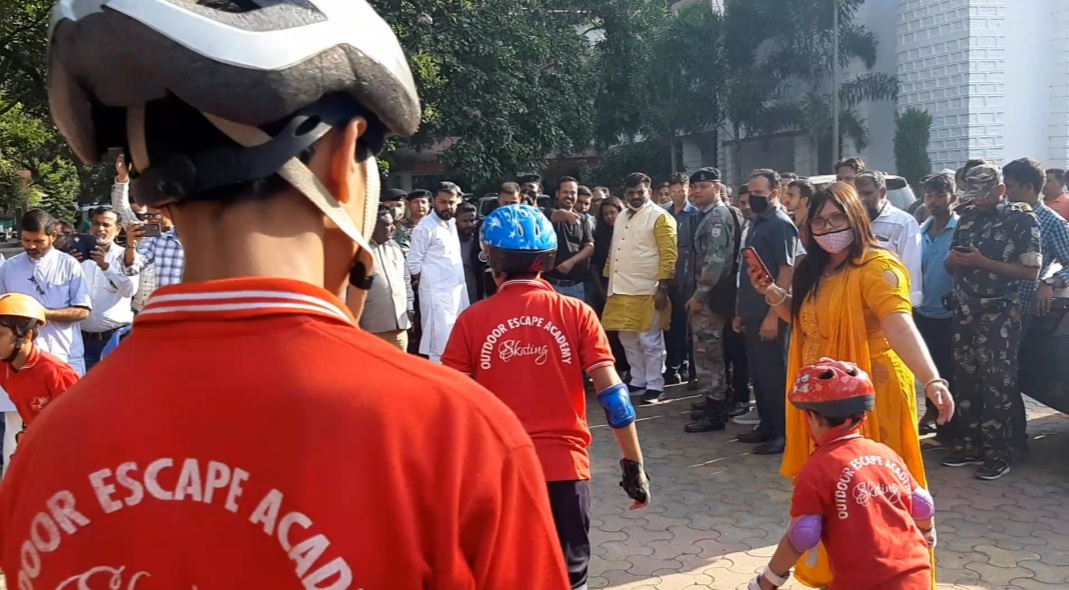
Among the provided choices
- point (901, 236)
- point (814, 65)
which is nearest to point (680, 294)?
point (901, 236)

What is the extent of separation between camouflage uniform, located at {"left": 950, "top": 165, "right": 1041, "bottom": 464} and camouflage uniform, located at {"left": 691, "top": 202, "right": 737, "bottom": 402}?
5.96 ft

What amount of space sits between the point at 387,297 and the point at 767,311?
111 inches

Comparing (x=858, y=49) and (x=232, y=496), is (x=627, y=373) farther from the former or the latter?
(x=858, y=49)

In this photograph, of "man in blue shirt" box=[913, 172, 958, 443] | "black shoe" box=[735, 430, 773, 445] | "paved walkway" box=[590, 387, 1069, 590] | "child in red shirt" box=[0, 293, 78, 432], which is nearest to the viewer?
"paved walkway" box=[590, 387, 1069, 590]

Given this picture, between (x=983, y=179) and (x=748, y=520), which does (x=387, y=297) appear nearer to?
(x=748, y=520)

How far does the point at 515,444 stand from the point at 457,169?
1917 centimetres

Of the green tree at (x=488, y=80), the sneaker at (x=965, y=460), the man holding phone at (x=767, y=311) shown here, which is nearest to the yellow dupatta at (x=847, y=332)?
the man holding phone at (x=767, y=311)

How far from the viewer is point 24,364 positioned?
4.94m

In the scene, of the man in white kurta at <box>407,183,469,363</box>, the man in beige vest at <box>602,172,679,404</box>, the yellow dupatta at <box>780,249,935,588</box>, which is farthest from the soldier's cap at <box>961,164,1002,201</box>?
the man in white kurta at <box>407,183,469,363</box>

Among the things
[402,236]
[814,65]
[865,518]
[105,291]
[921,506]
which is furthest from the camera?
[814,65]

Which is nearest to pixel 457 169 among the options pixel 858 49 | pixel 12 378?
pixel 858 49

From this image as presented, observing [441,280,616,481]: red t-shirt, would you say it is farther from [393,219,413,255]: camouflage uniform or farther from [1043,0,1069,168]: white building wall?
[1043,0,1069,168]: white building wall

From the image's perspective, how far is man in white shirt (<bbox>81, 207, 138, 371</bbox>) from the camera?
23.4 feet

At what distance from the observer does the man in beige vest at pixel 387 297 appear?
6410 mm
